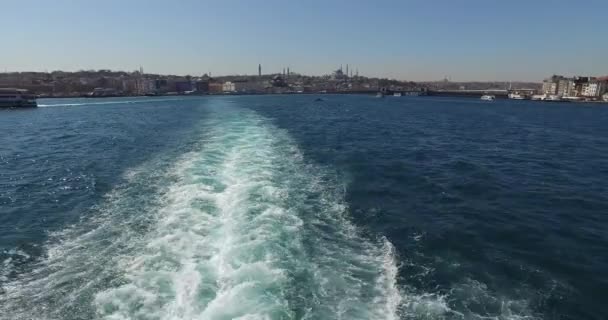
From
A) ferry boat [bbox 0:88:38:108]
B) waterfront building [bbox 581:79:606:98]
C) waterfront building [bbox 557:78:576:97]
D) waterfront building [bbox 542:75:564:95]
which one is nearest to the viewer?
ferry boat [bbox 0:88:38:108]

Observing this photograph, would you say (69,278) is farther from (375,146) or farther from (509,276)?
(375,146)

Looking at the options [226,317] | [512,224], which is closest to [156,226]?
[226,317]

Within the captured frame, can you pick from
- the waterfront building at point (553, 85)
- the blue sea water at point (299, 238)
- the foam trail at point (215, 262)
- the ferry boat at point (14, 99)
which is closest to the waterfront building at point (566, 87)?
the waterfront building at point (553, 85)

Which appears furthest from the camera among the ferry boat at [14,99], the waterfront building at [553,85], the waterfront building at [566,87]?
the waterfront building at [553,85]

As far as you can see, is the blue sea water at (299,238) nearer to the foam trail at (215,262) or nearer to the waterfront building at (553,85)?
the foam trail at (215,262)

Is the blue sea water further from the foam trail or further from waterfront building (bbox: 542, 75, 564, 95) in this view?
waterfront building (bbox: 542, 75, 564, 95)

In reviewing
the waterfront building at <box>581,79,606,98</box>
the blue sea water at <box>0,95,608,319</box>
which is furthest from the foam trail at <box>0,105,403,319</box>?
the waterfront building at <box>581,79,606,98</box>

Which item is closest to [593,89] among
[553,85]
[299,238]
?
[553,85]
